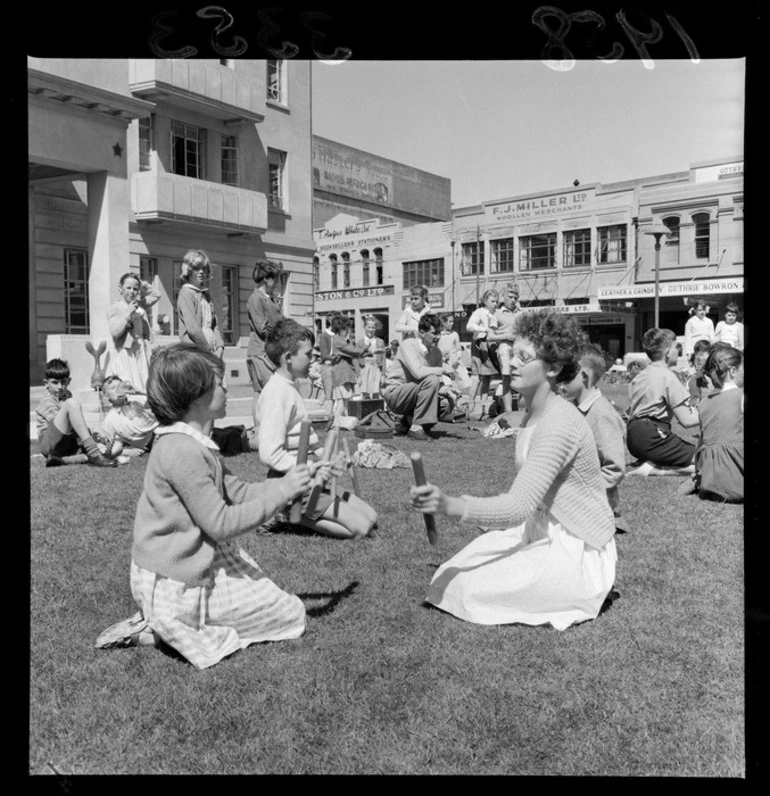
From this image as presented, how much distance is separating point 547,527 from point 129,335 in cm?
673

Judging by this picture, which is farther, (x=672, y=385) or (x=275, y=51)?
(x=672, y=385)

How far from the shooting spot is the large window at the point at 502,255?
1812 inches

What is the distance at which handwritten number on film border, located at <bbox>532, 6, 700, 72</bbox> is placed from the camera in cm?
266

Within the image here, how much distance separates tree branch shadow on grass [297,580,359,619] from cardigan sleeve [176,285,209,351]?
4765 millimetres

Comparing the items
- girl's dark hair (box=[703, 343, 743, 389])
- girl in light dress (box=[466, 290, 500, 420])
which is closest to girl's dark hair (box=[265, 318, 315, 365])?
girl's dark hair (box=[703, 343, 743, 389])

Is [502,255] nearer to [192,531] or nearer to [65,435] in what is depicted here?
[65,435]

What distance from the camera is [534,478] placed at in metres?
3.66

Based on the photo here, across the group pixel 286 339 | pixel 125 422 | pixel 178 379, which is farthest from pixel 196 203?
pixel 178 379

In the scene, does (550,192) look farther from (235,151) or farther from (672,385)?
(672,385)

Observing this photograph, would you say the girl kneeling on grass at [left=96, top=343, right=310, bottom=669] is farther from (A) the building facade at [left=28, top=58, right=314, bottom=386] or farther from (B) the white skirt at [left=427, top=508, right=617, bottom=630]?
(A) the building facade at [left=28, top=58, right=314, bottom=386]

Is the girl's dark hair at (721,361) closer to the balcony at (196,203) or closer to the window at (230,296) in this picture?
the balcony at (196,203)

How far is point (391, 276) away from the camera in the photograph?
5472 centimetres
